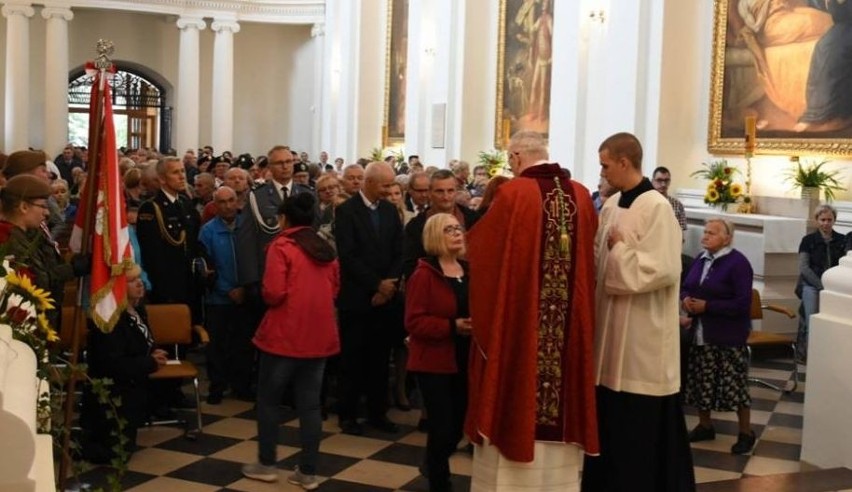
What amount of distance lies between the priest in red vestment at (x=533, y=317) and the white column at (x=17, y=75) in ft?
79.3

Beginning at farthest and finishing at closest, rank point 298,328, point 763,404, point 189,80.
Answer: point 189,80 → point 763,404 → point 298,328

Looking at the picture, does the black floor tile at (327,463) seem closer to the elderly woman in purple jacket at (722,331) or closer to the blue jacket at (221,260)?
the blue jacket at (221,260)

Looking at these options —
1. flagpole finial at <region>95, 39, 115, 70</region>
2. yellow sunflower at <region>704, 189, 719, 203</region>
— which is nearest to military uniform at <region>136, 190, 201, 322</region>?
flagpole finial at <region>95, 39, 115, 70</region>

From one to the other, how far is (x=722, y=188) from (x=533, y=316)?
27.2 ft

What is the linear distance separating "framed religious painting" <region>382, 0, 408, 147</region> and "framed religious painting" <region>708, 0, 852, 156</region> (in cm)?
1128

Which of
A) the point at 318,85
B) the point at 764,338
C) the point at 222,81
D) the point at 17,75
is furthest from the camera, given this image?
the point at 318,85

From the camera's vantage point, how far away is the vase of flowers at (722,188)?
12.2 m

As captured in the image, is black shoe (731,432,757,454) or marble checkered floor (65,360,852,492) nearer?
marble checkered floor (65,360,852,492)

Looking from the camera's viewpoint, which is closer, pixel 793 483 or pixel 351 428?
pixel 793 483

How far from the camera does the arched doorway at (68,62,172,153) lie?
30.8 meters

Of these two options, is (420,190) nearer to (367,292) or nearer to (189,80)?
(367,292)

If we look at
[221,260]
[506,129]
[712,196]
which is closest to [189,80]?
[506,129]

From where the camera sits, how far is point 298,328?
5863mm

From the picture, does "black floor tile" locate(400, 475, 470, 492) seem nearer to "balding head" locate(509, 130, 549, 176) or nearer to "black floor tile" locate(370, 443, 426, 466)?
"black floor tile" locate(370, 443, 426, 466)
